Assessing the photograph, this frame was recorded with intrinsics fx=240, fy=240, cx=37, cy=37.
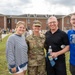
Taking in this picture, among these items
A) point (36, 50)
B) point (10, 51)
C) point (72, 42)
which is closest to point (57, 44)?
point (72, 42)

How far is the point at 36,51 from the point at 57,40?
56cm

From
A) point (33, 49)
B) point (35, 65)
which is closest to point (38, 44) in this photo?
point (33, 49)

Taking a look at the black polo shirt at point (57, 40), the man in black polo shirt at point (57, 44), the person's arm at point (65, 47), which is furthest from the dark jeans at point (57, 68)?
the black polo shirt at point (57, 40)

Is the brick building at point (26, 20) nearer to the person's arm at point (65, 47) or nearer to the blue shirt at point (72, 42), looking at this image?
the person's arm at point (65, 47)

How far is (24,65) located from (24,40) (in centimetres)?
58

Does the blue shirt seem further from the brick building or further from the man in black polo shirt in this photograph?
the brick building

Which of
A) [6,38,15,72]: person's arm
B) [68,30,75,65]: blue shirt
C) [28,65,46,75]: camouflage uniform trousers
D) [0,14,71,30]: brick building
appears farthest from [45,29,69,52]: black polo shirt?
[0,14,71,30]: brick building

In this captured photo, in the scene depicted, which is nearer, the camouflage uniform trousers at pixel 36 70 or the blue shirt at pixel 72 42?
the blue shirt at pixel 72 42

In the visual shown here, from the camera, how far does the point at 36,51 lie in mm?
5688

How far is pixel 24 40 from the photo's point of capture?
5.55 meters

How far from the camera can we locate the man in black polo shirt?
5605 millimetres

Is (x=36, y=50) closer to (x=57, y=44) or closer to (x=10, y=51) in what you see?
(x=57, y=44)

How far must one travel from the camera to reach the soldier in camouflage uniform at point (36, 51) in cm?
567

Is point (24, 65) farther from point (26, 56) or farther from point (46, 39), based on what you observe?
point (46, 39)
